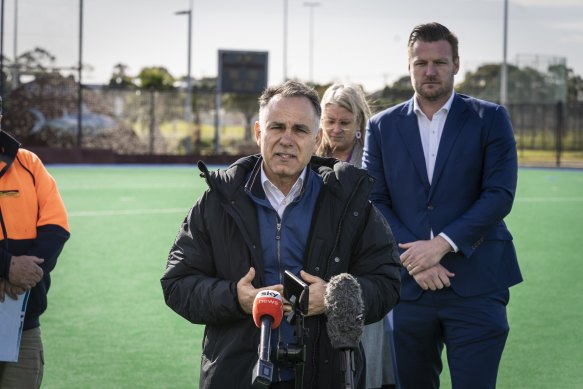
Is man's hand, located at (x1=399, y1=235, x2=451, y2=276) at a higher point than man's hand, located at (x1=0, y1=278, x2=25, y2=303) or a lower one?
higher

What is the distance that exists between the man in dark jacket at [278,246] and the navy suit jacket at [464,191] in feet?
3.74

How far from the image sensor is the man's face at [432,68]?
4.67 m

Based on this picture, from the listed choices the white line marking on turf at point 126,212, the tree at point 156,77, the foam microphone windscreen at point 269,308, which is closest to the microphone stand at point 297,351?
the foam microphone windscreen at point 269,308

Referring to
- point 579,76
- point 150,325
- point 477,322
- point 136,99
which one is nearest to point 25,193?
point 477,322

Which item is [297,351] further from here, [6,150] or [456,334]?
[6,150]

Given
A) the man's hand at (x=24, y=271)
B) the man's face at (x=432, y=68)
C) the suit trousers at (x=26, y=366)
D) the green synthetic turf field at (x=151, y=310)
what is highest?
the man's face at (x=432, y=68)

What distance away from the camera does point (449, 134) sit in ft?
15.4

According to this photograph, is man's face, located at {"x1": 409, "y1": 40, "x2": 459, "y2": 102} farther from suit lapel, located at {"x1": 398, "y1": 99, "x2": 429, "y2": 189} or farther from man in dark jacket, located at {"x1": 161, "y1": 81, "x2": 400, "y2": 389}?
man in dark jacket, located at {"x1": 161, "y1": 81, "x2": 400, "y2": 389}

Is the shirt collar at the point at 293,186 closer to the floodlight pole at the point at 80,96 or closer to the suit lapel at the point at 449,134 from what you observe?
the suit lapel at the point at 449,134

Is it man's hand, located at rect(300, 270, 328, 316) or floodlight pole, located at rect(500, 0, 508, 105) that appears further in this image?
floodlight pole, located at rect(500, 0, 508, 105)

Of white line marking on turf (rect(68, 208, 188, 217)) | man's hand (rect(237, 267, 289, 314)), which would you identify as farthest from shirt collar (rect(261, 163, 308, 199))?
white line marking on turf (rect(68, 208, 188, 217))

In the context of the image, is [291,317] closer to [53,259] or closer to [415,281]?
[415,281]

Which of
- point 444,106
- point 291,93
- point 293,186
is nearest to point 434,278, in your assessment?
point 444,106

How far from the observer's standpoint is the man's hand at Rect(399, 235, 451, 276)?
4.60 m
